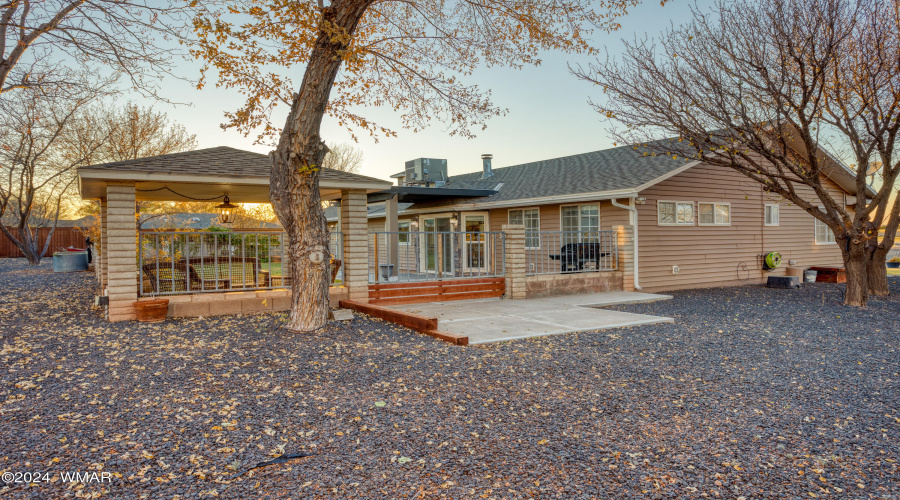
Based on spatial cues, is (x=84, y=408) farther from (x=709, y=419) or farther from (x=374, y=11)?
(x=374, y=11)

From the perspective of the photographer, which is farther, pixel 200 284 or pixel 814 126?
pixel 814 126

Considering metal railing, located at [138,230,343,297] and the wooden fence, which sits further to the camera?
the wooden fence

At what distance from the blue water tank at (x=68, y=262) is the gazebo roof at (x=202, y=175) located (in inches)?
461

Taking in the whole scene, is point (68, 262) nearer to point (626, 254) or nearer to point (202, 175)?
point (202, 175)

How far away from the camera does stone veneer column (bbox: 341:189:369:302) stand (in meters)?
8.34

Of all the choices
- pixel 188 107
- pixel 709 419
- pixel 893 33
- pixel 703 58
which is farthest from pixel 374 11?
pixel 893 33

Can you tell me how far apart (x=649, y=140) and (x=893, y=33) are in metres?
4.30

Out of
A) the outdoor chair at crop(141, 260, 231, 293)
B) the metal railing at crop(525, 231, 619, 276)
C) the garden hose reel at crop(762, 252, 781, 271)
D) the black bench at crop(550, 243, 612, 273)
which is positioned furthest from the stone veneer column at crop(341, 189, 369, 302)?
the garden hose reel at crop(762, 252, 781, 271)

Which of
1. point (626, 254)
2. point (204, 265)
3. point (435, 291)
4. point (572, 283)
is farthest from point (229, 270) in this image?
point (626, 254)

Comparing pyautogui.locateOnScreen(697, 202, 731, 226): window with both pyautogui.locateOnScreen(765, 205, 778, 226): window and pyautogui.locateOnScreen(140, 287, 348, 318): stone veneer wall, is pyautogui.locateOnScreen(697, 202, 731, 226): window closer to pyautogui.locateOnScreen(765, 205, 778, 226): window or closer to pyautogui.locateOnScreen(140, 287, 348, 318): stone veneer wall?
pyautogui.locateOnScreen(765, 205, 778, 226): window

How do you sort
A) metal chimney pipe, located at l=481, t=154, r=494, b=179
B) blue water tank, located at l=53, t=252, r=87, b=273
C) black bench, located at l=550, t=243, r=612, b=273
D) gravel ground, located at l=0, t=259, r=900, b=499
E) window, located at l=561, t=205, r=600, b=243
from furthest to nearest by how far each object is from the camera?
blue water tank, located at l=53, t=252, r=87, b=273 → metal chimney pipe, located at l=481, t=154, r=494, b=179 → window, located at l=561, t=205, r=600, b=243 → black bench, located at l=550, t=243, r=612, b=273 → gravel ground, located at l=0, t=259, r=900, b=499

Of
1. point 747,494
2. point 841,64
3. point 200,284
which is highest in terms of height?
point 841,64

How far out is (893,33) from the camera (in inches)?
351

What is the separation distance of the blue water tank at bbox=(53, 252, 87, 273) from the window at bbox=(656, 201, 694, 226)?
20.0m
